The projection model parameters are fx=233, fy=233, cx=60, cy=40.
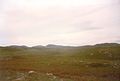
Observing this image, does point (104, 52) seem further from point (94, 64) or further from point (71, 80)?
point (71, 80)

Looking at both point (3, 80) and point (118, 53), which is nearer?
point (3, 80)

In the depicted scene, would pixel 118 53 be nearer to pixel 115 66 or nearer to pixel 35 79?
pixel 115 66

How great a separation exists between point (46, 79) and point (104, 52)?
60759 mm

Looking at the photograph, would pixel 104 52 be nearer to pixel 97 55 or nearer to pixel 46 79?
pixel 97 55

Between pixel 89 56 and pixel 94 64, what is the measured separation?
27.0 meters

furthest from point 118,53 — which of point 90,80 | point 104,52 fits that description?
point 90,80

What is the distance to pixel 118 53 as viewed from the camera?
93.2 m

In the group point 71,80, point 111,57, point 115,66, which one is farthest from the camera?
point 111,57

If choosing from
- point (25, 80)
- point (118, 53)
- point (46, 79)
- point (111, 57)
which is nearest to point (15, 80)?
point (25, 80)

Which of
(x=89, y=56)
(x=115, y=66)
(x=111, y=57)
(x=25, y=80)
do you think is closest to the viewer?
(x=25, y=80)

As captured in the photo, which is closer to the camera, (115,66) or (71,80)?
(71,80)

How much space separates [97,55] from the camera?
9400 cm

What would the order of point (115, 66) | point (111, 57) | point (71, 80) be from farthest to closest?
1. point (111, 57)
2. point (115, 66)
3. point (71, 80)

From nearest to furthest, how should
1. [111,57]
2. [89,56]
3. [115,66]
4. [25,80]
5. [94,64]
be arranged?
1. [25,80]
2. [115,66]
3. [94,64]
4. [111,57]
5. [89,56]
